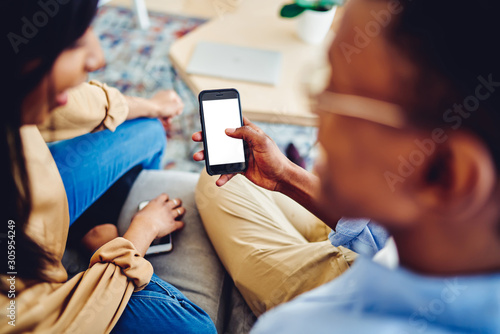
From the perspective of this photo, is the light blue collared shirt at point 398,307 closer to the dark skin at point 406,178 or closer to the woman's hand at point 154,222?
the dark skin at point 406,178

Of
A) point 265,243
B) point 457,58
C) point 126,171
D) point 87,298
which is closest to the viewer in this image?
point 457,58

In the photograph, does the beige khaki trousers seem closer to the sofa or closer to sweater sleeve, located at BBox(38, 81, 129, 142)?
the sofa

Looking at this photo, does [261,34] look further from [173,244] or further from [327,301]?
[327,301]

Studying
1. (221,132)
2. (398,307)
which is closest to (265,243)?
(221,132)

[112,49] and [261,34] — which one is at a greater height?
[261,34]

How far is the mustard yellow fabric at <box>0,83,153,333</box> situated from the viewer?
1.83 ft

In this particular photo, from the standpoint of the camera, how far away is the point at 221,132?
875 mm

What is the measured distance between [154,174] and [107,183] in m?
0.14

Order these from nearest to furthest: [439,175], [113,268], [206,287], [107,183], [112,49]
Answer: [439,175]
[113,268]
[206,287]
[107,183]
[112,49]

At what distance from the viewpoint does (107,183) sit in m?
0.97

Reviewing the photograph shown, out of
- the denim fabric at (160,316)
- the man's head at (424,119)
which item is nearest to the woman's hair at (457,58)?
the man's head at (424,119)

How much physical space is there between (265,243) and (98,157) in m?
0.55

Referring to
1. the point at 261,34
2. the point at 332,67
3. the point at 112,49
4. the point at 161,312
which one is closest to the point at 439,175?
the point at 332,67

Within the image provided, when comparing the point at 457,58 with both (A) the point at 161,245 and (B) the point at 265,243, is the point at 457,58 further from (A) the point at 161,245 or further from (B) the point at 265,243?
(A) the point at 161,245
